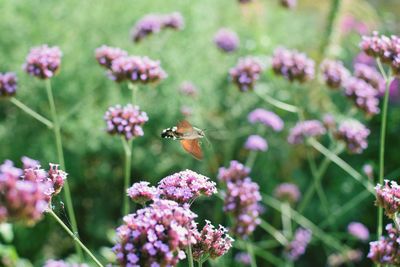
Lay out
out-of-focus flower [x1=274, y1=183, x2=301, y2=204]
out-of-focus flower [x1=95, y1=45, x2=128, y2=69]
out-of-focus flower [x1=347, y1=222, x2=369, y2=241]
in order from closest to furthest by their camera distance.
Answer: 1. out-of-focus flower [x1=95, y1=45, x2=128, y2=69]
2. out-of-focus flower [x1=347, y1=222, x2=369, y2=241]
3. out-of-focus flower [x1=274, y1=183, x2=301, y2=204]

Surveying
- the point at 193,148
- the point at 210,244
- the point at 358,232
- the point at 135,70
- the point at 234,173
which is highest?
the point at 135,70

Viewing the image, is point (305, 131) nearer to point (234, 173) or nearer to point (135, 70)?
point (234, 173)

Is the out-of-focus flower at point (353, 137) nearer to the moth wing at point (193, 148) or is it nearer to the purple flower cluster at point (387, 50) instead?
the purple flower cluster at point (387, 50)

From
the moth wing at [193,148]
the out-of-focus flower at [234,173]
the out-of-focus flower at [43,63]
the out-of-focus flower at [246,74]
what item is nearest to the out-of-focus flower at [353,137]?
the out-of-focus flower at [246,74]

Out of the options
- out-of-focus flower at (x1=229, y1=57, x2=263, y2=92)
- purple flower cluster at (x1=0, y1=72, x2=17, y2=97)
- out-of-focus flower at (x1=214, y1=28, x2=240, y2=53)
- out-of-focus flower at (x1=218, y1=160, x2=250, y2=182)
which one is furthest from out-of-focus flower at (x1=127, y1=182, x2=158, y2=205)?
out-of-focus flower at (x1=214, y1=28, x2=240, y2=53)

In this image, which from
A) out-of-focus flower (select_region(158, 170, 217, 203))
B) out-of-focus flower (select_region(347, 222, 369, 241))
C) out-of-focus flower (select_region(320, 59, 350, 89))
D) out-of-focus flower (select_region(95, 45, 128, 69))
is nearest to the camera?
out-of-focus flower (select_region(158, 170, 217, 203))

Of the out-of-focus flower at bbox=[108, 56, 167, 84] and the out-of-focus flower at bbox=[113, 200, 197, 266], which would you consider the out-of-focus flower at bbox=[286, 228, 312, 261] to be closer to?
the out-of-focus flower at bbox=[108, 56, 167, 84]

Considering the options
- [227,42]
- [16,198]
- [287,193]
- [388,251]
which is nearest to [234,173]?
[388,251]
